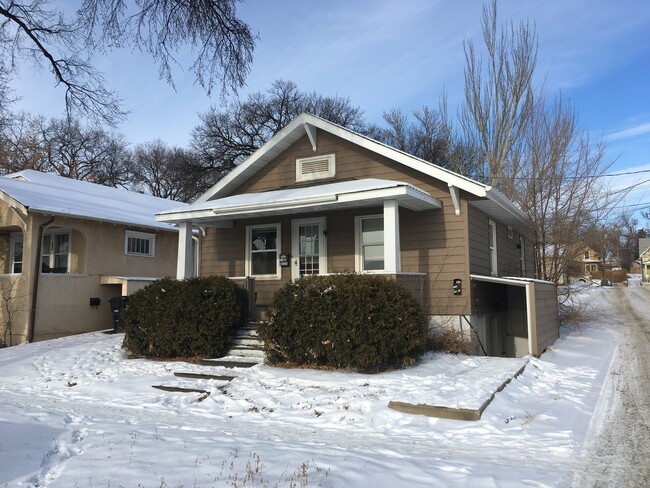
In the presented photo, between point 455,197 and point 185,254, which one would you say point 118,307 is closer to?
point 185,254

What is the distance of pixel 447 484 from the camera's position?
3938mm

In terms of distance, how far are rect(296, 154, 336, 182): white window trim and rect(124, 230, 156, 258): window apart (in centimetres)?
743

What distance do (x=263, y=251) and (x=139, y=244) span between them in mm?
6684

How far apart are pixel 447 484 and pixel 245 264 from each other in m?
10.0

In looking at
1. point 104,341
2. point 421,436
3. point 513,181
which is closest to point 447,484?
point 421,436

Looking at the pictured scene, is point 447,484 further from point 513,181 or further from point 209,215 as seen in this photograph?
point 513,181

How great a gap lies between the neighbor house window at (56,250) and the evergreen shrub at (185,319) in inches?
276

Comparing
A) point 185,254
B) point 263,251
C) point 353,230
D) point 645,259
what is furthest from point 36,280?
point 645,259

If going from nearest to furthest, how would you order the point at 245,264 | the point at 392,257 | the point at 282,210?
the point at 392,257, the point at 282,210, the point at 245,264

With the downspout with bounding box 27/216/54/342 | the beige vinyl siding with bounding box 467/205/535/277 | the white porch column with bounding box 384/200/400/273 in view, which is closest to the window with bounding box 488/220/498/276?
the beige vinyl siding with bounding box 467/205/535/277

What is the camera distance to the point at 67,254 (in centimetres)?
1614

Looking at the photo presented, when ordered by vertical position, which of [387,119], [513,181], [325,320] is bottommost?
[325,320]

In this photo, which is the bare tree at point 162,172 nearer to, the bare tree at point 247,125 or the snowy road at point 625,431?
the bare tree at point 247,125

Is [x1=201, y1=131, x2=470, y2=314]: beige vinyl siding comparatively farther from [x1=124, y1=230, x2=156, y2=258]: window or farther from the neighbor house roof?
[x1=124, y1=230, x2=156, y2=258]: window
